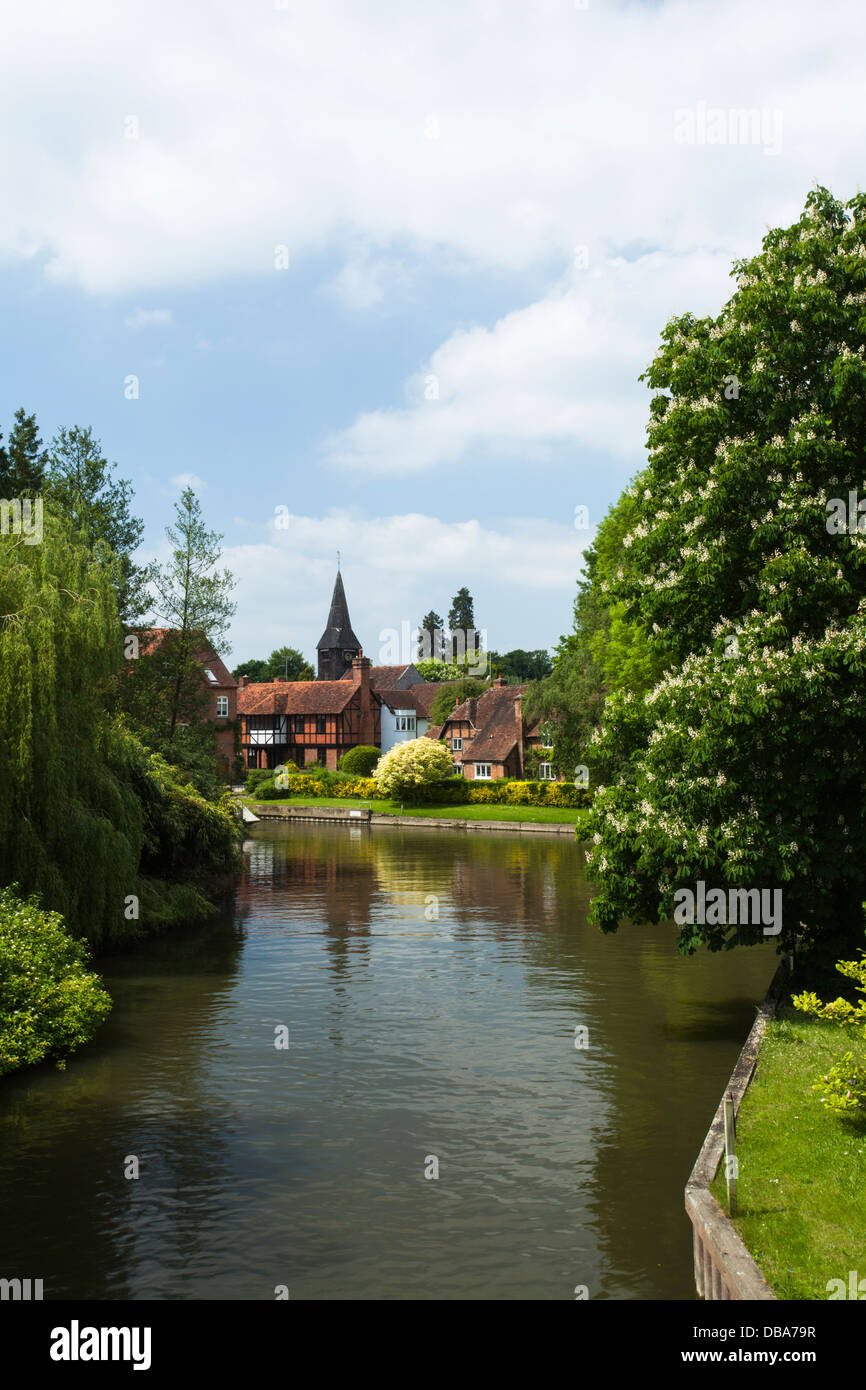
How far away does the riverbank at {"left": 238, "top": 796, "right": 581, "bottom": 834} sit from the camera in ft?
203

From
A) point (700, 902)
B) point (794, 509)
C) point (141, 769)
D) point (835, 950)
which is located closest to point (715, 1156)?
point (700, 902)

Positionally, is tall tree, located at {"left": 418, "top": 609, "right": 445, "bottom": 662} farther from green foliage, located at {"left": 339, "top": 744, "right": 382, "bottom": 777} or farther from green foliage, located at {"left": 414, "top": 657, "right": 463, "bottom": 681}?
green foliage, located at {"left": 339, "top": 744, "right": 382, "bottom": 777}

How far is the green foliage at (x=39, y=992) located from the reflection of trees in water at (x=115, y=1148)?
24.8 inches

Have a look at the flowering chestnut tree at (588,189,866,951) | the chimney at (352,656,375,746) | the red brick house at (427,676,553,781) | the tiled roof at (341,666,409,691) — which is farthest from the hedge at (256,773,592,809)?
the flowering chestnut tree at (588,189,866,951)

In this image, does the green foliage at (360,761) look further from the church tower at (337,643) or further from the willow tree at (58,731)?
the willow tree at (58,731)

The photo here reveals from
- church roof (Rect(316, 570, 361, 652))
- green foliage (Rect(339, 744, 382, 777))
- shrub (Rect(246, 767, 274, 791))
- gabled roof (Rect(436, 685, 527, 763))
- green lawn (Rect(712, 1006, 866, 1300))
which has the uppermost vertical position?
church roof (Rect(316, 570, 361, 652))

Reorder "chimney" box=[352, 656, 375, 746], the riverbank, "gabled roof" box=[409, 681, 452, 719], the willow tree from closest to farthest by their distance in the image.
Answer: the willow tree, the riverbank, "chimney" box=[352, 656, 375, 746], "gabled roof" box=[409, 681, 452, 719]

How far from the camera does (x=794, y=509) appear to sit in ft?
52.4

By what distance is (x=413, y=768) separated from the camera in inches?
2948

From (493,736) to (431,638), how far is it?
7788cm

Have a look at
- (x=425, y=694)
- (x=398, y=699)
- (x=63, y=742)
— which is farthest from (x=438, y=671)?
(x=63, y=742)

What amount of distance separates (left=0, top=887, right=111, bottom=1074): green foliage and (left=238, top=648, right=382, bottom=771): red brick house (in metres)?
76.3

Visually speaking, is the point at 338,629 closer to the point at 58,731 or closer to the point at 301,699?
the point at 301,699

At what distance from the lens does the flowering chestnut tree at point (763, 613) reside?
15352 mm
